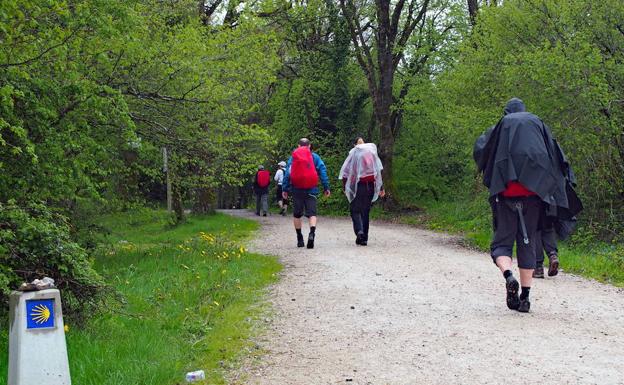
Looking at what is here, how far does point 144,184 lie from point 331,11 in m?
14.5

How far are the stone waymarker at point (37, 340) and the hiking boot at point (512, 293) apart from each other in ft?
13.2

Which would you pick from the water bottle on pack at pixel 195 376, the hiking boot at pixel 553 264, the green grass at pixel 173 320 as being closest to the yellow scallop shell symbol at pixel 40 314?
the green grass at pixel 173 320

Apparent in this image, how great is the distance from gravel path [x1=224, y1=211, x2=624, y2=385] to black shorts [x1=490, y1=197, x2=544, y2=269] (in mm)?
538

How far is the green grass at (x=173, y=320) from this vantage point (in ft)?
15.4

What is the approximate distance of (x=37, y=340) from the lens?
12.7 ft

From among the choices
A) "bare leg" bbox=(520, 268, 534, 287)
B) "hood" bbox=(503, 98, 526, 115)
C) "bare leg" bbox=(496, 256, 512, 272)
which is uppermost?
"hood" bbox=(503, 98, 526, 115)

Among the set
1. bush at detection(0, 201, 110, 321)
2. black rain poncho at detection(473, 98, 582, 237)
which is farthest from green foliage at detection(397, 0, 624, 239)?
bush at detection(0, 201, 110, 321)

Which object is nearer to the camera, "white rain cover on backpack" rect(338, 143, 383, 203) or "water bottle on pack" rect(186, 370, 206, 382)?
"water bottle on pack" rect(186, 370, 206, 382)

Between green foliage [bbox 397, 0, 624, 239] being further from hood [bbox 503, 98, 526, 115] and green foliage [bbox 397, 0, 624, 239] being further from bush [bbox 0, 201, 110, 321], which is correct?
bush [bbox 0, 201, 110, 321]

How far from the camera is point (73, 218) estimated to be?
31.8 feet

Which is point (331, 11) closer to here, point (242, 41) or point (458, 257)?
point (242, 41)

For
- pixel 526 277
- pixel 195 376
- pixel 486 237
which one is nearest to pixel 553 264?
pixel 526 277

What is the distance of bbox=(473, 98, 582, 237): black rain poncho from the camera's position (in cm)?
629

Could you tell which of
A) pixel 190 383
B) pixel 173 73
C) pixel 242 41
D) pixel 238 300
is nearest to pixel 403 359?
pixel 190 383
